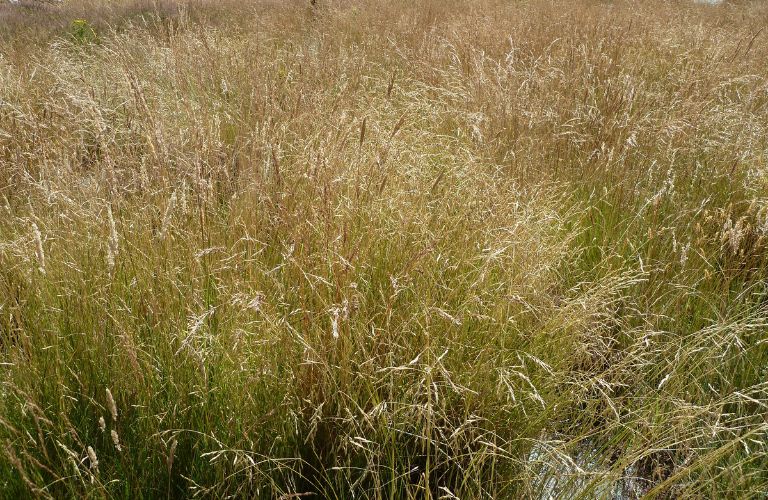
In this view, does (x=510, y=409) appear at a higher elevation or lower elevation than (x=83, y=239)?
lower

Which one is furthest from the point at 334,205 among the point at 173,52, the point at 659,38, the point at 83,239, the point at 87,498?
the point at 659,38

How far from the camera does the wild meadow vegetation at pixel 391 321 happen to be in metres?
1.38

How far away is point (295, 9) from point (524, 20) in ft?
11.6

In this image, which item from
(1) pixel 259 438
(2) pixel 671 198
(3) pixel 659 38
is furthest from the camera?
(3) pixel 659 38

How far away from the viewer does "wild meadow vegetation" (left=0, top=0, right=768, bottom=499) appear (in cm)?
138

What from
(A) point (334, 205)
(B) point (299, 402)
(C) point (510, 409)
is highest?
(A) point (334, 205)

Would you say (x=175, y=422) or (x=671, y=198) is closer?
(x=175, y=422)

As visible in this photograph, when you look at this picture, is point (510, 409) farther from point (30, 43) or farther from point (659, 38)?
point (30, 43)

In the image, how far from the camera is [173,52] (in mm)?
4293

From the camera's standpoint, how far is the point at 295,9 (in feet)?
26.6

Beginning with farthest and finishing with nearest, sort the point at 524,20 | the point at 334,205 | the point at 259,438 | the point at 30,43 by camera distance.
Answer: the point at 524,20 < the point at 30,43 < the point at 334,205 < the point at 259,438

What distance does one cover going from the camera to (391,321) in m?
1.70

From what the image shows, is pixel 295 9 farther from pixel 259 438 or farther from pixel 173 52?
pixel 259 438

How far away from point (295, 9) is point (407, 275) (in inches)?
297
